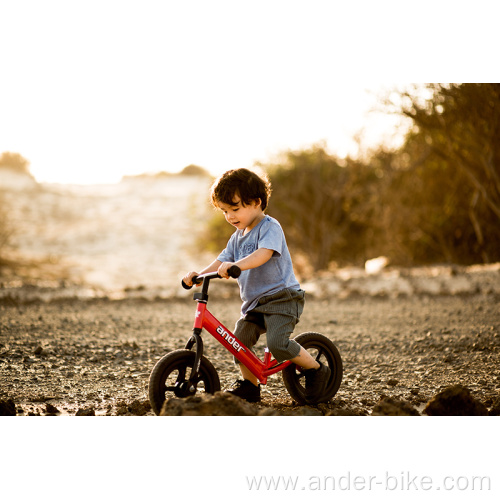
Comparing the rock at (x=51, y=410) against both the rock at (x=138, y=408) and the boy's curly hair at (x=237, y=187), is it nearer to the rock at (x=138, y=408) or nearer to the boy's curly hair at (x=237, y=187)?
the rock at (x=138, y=408)

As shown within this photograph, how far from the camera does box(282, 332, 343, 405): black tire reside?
3.58m

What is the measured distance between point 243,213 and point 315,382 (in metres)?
1.17

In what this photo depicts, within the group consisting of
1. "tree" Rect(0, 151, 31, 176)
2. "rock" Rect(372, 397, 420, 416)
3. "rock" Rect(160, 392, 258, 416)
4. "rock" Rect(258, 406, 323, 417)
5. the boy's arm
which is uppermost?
"tree" Rect(0, 151, 31, 176)

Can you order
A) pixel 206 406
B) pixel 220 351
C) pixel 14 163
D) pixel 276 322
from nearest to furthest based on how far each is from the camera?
pixel 206 406, pixel 276 322, pixel 220 351, pixel 14 163

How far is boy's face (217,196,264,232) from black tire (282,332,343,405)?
78 centimetres

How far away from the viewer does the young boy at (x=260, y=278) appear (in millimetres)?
3344

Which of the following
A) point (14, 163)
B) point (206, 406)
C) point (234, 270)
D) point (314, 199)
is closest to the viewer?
point (206, 406)

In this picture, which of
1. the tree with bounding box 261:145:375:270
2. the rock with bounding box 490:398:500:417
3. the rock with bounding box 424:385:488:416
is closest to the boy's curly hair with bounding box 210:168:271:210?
the rock with bounding box 424:385:488:416

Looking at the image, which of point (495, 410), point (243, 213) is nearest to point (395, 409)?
point (495, 410)

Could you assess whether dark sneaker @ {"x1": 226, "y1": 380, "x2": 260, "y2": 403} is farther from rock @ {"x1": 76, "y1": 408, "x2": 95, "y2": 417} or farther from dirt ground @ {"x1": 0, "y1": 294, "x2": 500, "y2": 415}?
rock @ {"x1": 76, "y1": 408, "x2": 95, "y2": 417}

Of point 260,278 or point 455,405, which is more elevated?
point 260,278

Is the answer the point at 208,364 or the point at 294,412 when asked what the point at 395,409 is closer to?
the point at 294,412

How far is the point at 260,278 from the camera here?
11.4 feet
